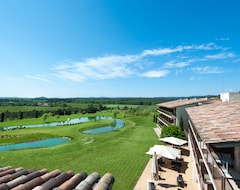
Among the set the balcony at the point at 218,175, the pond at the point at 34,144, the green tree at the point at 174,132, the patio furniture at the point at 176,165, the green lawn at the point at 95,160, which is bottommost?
the pond at the point at 34,144

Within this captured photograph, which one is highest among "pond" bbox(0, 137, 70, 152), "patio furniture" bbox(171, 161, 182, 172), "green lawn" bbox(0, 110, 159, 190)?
"patio furniture" bbox(171, 161, 182, 172)

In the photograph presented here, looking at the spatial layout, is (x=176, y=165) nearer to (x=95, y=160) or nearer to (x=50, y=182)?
(x=95, y=160)

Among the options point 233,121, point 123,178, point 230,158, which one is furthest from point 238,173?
point 123,178

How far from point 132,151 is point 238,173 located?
71.1 feet

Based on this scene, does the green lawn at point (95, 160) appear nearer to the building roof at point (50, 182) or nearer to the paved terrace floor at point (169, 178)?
the paved terrace floor at point (169, 178)

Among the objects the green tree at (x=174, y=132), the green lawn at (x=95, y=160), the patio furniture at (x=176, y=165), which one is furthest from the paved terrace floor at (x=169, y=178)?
the green tree at (x=174, y=132)

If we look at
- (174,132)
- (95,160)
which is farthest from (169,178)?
(174,132)

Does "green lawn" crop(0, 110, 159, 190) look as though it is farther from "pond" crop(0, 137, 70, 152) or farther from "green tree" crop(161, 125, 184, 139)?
"pond" crop(0, 137, 70, 152)

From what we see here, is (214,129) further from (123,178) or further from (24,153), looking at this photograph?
(24,153)

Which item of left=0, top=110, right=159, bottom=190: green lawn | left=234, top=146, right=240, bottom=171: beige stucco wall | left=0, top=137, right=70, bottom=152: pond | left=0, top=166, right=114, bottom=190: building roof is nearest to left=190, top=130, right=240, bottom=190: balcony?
left=234, top=146, right=240, bottom=171: beige stucco wall

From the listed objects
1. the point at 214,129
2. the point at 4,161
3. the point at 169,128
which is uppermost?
the point at 214,129

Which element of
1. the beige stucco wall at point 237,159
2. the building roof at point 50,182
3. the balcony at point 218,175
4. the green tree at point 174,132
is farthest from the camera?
the green tree at point 174,132

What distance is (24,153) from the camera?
31.9m

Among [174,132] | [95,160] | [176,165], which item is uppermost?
[174,132]
